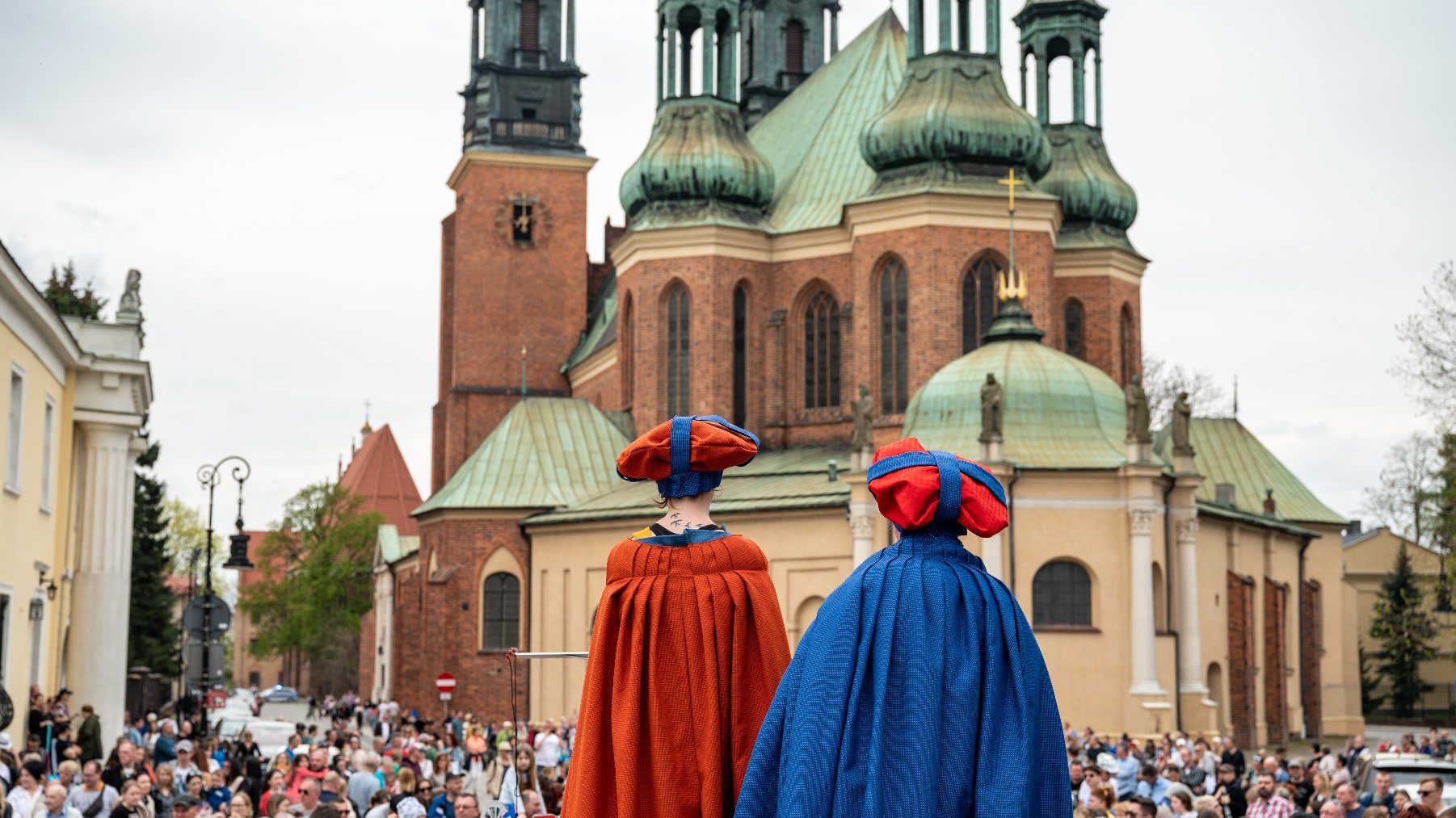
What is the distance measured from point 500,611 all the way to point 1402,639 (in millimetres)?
27065

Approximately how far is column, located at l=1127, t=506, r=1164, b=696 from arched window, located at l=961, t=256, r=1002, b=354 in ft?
26.8

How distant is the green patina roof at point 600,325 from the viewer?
2094 inches

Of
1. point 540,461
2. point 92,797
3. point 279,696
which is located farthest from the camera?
point 279,696

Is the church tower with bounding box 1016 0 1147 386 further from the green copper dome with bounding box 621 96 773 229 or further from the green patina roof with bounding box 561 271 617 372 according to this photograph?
the green patina roof with bounding box 561 271 617 372

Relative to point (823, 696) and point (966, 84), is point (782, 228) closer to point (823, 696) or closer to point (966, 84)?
point (966, 84)

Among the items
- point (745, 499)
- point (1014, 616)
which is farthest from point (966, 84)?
point (1014, 616)

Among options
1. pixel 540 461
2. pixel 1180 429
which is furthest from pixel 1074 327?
pixel 540 461

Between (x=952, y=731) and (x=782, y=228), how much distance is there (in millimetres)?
44032

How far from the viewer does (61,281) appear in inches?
1921

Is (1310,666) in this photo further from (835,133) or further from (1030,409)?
(835,133)

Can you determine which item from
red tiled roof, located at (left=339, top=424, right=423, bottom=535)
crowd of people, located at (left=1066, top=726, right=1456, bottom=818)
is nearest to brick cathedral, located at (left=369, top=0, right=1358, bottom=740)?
crowd of people, located at (left=1066, top=726, right=1456, bottom=818)

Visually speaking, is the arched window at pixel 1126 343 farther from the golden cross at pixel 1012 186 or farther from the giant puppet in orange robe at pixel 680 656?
the giant puppet in orange robe at pixel 680 656

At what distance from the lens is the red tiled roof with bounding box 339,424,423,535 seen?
101812mm

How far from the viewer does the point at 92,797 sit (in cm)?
1434
